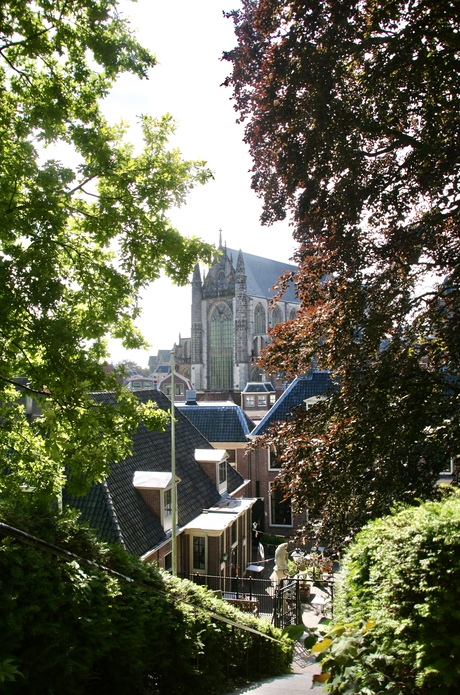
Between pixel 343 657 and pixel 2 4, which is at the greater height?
pixel 2 4

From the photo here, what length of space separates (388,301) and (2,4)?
18.7 ft

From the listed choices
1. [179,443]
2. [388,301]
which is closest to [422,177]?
[388,301]

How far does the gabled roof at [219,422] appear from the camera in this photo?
29438 mm

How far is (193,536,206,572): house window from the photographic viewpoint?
17.8m

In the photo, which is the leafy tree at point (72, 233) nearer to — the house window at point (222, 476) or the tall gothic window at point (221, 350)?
the house window at point (222, 476)

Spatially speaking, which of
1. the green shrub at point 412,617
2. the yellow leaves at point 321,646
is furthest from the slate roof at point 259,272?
the yellow leaves at point 321,646

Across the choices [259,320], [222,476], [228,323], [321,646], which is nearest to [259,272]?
[259,320]

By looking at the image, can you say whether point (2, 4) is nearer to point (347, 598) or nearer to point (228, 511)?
point (347, 598)

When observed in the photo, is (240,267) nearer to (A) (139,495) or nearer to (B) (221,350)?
(B) (221,350)

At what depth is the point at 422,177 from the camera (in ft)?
22.6

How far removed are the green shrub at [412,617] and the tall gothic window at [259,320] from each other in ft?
244

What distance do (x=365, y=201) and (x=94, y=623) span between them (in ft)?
20.7

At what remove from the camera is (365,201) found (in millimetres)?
7652

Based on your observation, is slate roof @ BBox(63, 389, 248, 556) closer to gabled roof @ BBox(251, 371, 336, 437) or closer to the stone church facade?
gabled roof @ BBox(251, 371, 336, 437)
